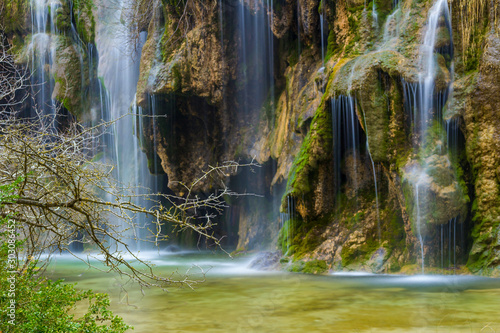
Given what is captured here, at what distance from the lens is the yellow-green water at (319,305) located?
23.1 feet

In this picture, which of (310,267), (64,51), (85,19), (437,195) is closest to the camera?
(437,195)

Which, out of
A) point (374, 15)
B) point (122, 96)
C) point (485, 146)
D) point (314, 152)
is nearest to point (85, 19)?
point (122, 96)

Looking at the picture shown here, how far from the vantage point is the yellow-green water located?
7047 mm

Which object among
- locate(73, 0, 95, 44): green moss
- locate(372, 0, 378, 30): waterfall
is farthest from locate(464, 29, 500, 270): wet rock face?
locate(73, 0, 95, 44): green moss

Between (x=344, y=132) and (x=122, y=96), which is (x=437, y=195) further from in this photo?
(x=122, y=96)

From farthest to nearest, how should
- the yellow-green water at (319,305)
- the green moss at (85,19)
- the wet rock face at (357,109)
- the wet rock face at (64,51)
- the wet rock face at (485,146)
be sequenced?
the wet rock face at (64,51), the green moss at (85,19), the wet rock face at (357,109), the wet rock face at (485,146), the yellow-green water at (319,305)

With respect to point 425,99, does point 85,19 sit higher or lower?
higher

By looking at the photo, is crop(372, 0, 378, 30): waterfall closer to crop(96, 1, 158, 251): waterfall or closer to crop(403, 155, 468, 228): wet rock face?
crop(403, 155, 468, 228): wet rock face

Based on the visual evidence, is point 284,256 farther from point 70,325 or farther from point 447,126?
point 70,325

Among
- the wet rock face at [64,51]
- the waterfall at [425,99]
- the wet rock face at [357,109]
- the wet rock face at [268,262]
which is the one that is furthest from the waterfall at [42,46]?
the waterfall at [425,99]

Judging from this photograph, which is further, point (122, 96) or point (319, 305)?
point (122, 96)

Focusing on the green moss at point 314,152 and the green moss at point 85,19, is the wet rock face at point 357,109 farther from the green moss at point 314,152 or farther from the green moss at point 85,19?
the green moss at point 85,19

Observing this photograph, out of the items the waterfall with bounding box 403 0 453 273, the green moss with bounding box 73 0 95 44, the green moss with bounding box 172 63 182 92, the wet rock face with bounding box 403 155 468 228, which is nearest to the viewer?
the wet rock face with bounding box 403 155 468 228

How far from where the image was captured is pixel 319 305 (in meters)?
8.30
